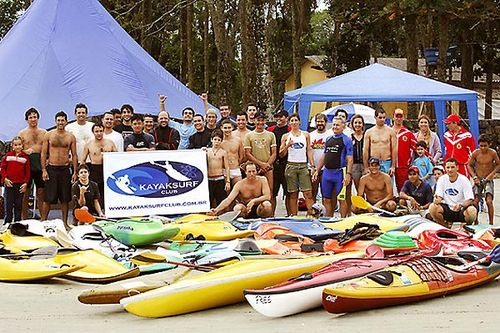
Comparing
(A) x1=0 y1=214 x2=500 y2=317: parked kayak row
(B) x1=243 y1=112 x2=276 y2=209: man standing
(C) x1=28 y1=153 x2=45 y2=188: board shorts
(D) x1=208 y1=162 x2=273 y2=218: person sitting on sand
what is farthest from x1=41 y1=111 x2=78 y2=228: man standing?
(B) x1=243 y1=112 x2=276 y2=209: man standing

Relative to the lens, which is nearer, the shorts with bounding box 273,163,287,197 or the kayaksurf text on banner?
the kayaksurf text on banner

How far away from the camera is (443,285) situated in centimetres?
652

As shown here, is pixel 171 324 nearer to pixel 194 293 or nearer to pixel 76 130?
pixel 194 293

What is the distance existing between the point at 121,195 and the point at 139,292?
17.6 ft

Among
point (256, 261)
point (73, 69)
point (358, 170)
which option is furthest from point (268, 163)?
point (256, 261)

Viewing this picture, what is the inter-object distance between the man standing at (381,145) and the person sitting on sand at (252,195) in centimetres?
154

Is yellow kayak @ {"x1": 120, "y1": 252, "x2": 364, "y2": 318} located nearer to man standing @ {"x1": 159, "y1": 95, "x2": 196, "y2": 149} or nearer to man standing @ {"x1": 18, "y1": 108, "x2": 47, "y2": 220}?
man standing @ {"x1": 18, "y1": 108, "x2": 47, "y2": 220}

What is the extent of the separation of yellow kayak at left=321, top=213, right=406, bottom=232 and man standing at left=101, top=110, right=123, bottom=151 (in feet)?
11.1

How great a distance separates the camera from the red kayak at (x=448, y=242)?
7879 mm

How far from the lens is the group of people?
11109 mm

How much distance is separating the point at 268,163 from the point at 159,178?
161 cm

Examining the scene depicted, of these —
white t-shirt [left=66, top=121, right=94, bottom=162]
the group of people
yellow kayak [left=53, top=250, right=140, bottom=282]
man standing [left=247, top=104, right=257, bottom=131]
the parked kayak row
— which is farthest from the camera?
man standing [left=247, top=104, right=257, bottom=131]

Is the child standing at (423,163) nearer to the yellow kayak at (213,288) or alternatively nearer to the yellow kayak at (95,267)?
the yellow kayak at (213,288)

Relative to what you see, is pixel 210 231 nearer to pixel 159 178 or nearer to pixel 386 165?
pixel 159 178
